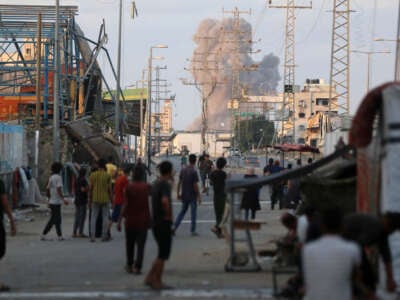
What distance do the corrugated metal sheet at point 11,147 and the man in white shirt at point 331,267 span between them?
2136 cm

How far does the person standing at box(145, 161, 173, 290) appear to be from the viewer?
12.9 meters

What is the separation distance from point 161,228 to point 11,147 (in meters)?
18.1

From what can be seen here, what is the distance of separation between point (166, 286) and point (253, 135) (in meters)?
161

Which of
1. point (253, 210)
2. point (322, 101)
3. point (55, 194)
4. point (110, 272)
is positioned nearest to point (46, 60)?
point (253, 210)

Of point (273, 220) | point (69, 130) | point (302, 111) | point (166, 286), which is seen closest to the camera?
point (166, 286)

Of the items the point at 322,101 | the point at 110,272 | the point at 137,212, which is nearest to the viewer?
the point at 137,212

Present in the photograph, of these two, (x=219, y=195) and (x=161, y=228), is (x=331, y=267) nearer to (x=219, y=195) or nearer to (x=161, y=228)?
(x=161, y=228)

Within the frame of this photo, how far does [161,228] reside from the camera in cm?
1297

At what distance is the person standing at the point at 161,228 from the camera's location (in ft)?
42.4

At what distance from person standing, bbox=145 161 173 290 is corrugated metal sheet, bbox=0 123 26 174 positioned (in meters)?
15.6

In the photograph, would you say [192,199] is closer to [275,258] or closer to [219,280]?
[275,258]

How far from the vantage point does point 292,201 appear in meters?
24.7

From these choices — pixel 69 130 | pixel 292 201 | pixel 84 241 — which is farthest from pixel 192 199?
pixel 69 130

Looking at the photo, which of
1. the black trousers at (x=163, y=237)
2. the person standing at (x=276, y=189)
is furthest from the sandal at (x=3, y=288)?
the person standing at (x=276, y=189)
